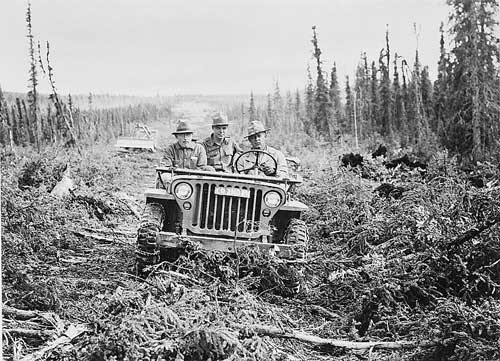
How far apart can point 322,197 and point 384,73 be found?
40.7m

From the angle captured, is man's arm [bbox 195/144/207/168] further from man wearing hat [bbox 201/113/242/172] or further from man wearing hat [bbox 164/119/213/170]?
man wearing hat [bbox 201/113/242/172]

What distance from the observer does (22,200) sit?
8.98 m

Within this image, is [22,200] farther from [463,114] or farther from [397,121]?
[397,121]

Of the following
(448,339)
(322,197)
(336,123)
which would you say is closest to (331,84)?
(336,123)

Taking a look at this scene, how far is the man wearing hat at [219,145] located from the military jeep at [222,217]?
204 cm

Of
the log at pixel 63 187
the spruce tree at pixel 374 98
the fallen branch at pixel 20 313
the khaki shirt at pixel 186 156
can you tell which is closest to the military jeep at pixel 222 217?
the khaki shirt at pixel 186 156

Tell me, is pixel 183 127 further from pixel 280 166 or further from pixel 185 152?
pixel 280 166

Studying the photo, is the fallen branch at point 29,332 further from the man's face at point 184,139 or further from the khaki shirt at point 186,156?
the man's face at point 184,139

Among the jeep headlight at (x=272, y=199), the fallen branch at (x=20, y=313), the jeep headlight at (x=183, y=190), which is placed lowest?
the fallen branch at (x=20, y=313)

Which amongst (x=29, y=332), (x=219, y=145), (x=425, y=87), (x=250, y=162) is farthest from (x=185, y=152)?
(x=425, y=87)

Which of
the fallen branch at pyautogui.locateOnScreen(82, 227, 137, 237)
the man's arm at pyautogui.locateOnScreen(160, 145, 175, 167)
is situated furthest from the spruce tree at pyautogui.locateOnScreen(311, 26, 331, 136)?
the man's arm at pyautogui.locateOnScreen(160, 145, 175, 167)

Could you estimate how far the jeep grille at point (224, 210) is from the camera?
24.4 feet

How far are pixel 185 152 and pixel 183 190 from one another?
2218 millimetres

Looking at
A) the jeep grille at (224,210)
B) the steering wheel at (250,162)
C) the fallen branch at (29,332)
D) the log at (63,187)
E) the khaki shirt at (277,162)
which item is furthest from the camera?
the log at (63,187)
